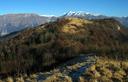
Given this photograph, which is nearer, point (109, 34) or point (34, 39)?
point (34, 39)

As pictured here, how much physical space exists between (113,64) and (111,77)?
5.67 ft

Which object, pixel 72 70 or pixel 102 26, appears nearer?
pixel 72 70

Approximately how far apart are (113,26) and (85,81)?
89.7 m

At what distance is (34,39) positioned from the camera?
77.9 m

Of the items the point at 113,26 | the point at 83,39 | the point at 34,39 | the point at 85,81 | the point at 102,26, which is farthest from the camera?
the point at 113,26

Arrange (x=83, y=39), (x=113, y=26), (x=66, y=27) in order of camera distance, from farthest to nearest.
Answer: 1. (x=113, y=26)
2. (x=66, y=27)
3. (x=83, y=39)

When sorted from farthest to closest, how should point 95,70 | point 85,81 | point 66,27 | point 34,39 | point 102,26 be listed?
point 102,26 < point 66,27 < point 34,39 < point 95,70 < point 85,81

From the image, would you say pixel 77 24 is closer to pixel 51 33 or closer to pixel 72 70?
pixel 51 33

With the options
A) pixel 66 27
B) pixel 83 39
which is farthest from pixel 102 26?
pixel 83 39

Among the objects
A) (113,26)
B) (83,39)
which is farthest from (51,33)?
(113,26)

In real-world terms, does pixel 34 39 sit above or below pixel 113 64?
below

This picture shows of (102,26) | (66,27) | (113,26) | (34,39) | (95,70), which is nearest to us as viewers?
(95,70)

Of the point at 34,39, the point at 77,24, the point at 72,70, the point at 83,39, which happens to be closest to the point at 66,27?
the point at 77,24

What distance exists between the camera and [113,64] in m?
19.2
